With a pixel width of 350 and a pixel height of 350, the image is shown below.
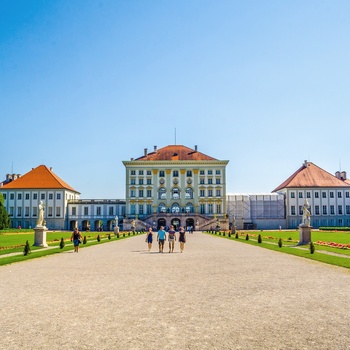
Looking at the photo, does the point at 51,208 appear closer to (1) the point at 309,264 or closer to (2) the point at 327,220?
(2) the point at 327,220

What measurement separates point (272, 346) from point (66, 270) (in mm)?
11027

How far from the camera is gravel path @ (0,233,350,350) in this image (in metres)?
6.72

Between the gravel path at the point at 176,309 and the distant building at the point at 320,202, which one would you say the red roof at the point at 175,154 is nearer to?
the distant building at the point at 320,202

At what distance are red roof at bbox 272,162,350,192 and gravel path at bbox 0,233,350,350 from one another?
248 ft

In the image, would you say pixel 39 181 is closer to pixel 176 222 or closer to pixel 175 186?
pixel 175 186

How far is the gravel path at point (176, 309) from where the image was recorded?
672 cm

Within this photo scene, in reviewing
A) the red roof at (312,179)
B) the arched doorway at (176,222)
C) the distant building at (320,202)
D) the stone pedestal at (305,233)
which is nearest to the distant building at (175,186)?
the arched doorway at (176,222)

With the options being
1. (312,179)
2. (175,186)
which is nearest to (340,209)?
(312,179)

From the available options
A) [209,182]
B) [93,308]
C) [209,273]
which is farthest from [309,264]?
[209,182]

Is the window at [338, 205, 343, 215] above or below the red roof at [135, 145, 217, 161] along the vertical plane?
below

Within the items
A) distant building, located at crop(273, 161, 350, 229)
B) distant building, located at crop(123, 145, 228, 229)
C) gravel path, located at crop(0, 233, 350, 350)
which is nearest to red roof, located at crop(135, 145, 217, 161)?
distant building, located at crop(123, 145, 228, 229)

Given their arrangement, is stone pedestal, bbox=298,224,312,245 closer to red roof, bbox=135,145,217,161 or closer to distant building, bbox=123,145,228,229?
distant building, bbox=123,145,228,229

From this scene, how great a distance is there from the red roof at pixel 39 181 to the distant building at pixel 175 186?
13.5 m

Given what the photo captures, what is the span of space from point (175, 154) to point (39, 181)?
26.6 m
